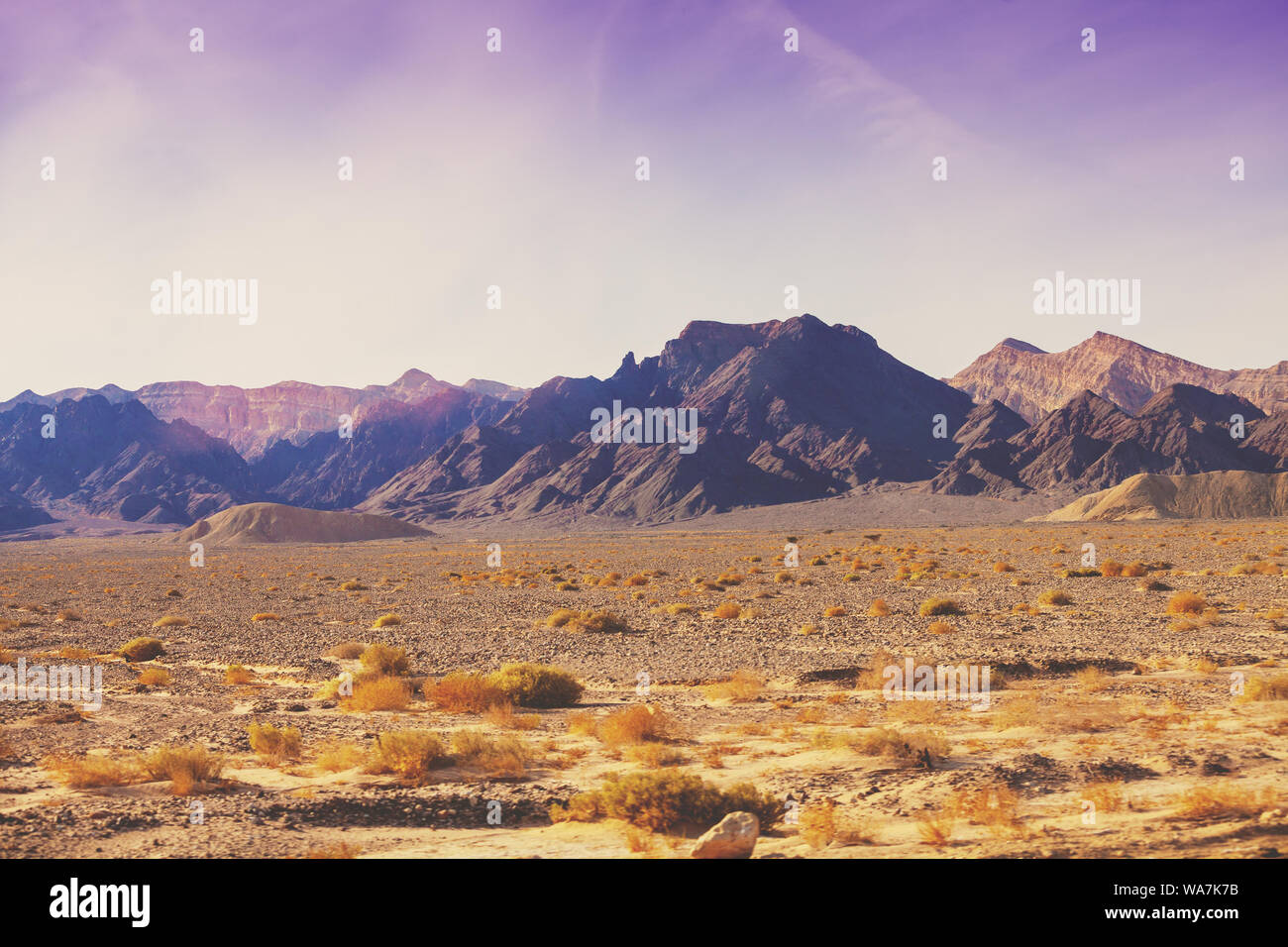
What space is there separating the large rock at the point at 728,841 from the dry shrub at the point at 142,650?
19.1m

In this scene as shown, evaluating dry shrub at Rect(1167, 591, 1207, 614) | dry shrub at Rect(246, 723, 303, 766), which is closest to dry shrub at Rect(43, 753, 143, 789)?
dry shrub at Rect(246, 723, 303, 766)

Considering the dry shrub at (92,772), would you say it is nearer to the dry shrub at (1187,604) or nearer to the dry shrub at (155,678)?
the dry shrub at (155,678)

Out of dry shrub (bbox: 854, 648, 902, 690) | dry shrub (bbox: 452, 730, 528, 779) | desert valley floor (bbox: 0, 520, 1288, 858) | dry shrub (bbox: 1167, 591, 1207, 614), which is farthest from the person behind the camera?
dry shrub (bbox: 1167, 591, 1207, 614)

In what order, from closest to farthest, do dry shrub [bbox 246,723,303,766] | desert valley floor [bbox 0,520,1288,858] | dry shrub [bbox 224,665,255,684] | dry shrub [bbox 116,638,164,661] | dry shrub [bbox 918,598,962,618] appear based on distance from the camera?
desert valley floor [bbox 0,520,1288,858] → dry shrub [bbox 246,723,303,766] → dry shrub [bbox 224,665,255,684] → dry shrub [bbox 116,638,164,661] → dry shrub [bbox 918,598,962,618]

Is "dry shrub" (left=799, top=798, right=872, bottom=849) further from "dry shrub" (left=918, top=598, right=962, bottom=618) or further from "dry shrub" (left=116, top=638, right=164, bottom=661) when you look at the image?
"dry shrub" (left=116, top=638, right=164, bottom=661)

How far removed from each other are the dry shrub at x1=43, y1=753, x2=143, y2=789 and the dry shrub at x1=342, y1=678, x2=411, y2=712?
411cm

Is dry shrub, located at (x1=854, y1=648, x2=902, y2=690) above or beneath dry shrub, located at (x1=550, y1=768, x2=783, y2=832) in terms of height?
beneath

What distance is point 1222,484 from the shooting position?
117438 millimetres

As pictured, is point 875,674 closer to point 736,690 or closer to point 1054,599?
point 736,690

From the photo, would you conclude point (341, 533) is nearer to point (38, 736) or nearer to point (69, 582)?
point (69, 582)

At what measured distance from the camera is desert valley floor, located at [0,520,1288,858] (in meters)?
8.00

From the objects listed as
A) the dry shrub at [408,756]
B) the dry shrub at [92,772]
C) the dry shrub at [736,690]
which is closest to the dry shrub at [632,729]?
the dry shrub at [408,756]

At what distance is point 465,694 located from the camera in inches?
571
